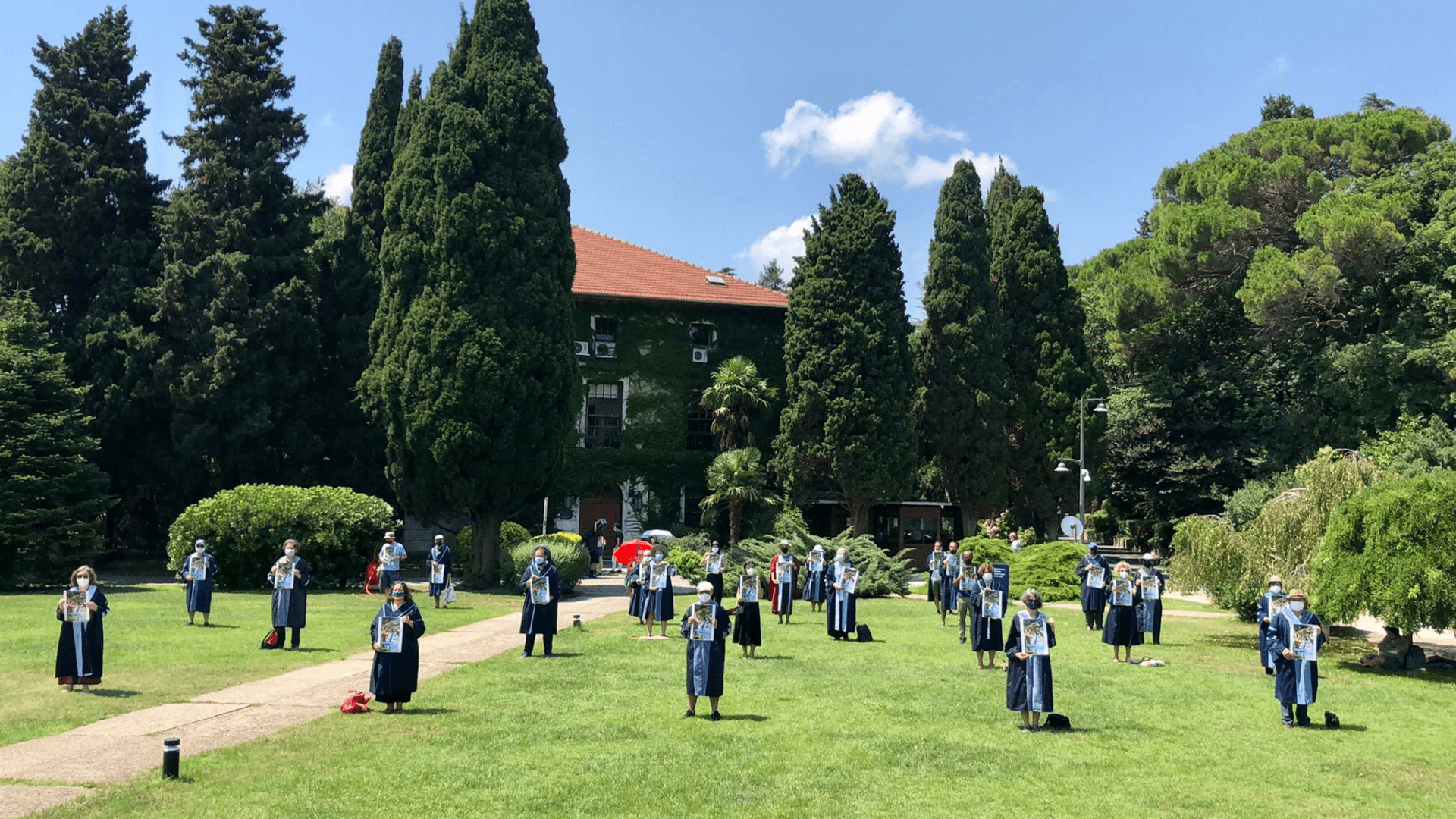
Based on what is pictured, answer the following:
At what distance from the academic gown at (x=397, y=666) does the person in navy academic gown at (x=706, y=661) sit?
318 centimetres

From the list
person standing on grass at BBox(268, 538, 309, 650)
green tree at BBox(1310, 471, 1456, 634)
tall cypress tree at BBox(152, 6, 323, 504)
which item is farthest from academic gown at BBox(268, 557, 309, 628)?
tall cypress tree at BBox(152, 6, 323, 504)

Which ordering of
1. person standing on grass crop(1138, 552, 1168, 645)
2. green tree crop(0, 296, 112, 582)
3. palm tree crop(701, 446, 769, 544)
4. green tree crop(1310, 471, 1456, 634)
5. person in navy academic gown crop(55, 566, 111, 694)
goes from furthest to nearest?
palm tree crop(701, 446, 769, 544), green tree crop(0, 296, 112, 582), person standing on grass crop(1138, 552, 1168, 645), green tree crop(1310, 471, 1456, 634), person in navy academic gown crop(55, 566, 111, 694)

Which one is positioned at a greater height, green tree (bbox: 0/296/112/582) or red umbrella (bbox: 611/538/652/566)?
green tree (bbox: 0/296/112/582)

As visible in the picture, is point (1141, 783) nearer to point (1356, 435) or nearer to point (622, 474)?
point (1356, 435)

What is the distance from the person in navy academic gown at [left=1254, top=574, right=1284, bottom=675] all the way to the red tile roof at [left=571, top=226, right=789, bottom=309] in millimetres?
29323

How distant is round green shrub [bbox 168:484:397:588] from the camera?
29.4 metres

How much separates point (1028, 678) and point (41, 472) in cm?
2634

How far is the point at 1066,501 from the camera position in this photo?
46.0m

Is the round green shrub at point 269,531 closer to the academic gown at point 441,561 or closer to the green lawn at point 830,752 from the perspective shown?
the academic gown at point 441,561

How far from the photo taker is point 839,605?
21.2 meters

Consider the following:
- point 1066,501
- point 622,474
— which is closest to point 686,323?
point 622,474

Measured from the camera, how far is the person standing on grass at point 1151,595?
21.1 m

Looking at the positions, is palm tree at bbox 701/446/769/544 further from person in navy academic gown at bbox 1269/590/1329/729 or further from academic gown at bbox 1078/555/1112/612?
person in navy academic gown at bbox 1269/590/1329/729

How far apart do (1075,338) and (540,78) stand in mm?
25058
